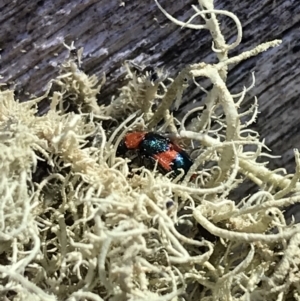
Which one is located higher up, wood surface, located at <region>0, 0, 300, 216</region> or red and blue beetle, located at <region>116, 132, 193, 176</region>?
Answer: wood surface, located at <region>0, 0, 300, 216</region>

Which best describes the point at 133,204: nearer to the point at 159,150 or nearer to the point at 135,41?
the point at 159,150

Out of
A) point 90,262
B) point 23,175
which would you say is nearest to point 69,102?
point 23,175

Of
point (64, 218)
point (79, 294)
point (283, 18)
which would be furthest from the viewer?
point (283, 18)

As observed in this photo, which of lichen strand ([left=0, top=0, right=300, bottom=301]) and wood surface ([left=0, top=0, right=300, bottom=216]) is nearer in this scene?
lichen strand ([left=0, top=0, right=300, bottom=301])

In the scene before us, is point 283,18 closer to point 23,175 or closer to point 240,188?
point 240,188
